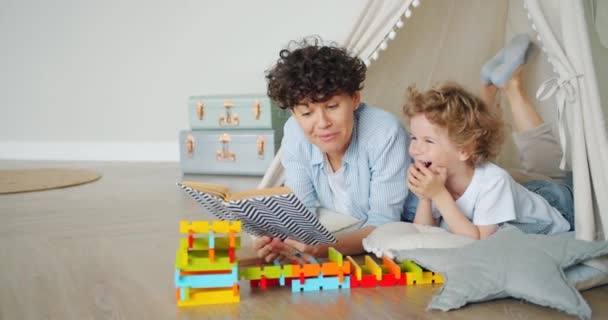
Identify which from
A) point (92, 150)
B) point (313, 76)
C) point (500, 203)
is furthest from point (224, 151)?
point (500, 203)

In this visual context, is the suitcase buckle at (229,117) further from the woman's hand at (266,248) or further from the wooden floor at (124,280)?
the woman's hand at (266,248)

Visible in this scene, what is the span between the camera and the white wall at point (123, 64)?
4.62m

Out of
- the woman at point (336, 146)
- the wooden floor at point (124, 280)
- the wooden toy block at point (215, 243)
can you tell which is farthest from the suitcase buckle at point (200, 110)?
the wooden toy block at point (215, 243)

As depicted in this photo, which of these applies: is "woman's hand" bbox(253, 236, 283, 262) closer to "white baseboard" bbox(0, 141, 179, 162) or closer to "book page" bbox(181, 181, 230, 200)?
"book page" bbox(181, 181, 230, 200)

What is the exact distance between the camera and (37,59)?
5074 millimetres

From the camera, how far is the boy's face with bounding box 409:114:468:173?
2094mm

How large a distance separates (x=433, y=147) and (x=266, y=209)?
2.03 ft

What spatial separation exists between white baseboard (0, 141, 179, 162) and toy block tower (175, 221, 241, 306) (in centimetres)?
327

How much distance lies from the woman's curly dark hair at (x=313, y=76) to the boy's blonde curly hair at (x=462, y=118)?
0.67ft

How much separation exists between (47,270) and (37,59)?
3419mm

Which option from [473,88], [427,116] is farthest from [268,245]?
[473,88]

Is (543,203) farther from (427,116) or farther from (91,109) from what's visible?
(91,109)

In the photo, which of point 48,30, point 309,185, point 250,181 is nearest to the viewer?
point 309,185

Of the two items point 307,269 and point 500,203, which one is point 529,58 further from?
point 307,269
